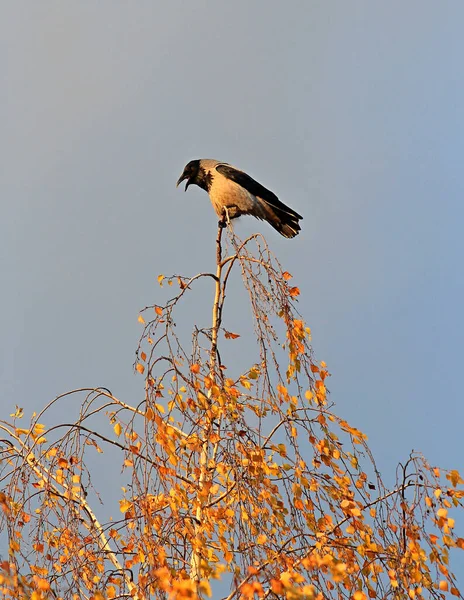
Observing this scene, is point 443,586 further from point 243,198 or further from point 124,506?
point 243,198

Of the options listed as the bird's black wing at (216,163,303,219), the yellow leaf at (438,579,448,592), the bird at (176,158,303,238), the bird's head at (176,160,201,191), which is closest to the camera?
the yellow leaf at (438,579,448,592)

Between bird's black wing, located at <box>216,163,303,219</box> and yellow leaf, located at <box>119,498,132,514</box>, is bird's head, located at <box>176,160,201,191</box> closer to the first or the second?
bird's black wing, located at <box>216,163,303,219</box>

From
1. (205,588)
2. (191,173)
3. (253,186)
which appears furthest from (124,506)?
(191,173)

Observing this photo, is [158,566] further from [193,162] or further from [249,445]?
[193,162]

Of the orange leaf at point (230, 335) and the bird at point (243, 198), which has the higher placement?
the bird at point (243, 198)

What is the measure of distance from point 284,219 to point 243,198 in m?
0.47

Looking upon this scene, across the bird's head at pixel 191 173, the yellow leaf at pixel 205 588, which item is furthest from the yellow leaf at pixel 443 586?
the bird's head at pixel 191 173

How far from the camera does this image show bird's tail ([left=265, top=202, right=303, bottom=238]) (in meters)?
5.87

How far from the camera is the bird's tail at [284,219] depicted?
587cm

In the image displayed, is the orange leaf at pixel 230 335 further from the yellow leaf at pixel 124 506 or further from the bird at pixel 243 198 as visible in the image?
the bird at pixel 243 198

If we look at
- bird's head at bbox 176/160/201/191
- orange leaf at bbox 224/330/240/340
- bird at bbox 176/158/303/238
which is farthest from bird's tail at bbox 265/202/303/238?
orange leaf at bbox 224/330/240/340

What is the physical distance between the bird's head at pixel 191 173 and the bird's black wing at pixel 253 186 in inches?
11.2

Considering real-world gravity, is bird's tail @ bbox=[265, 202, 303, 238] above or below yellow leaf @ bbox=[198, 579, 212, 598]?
above

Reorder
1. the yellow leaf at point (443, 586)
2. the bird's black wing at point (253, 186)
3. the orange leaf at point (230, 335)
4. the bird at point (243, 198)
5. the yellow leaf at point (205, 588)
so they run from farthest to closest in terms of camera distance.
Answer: the bird's black wing at point (253, 186)
the bird at point (243, 198)
the orange leaf at point (230, 335)
the yellow leaf at point (443, 586)
the yellow leaf at point (205, 588)
